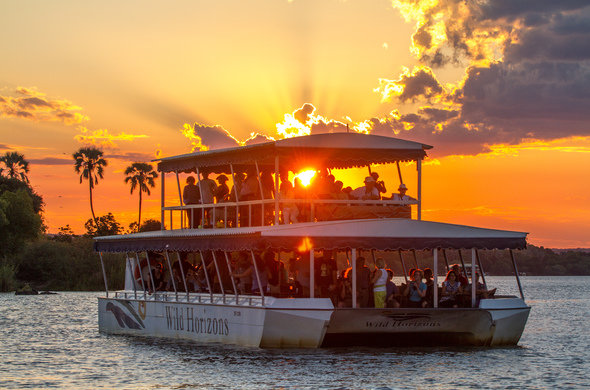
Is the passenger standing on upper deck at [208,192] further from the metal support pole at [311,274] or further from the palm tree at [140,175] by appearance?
the palm tree at [140,175]

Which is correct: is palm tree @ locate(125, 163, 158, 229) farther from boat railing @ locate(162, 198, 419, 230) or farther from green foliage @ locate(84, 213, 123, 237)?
boat railing @ locate(162, 198, 419, 230)

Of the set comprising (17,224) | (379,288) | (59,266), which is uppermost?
(17,224)

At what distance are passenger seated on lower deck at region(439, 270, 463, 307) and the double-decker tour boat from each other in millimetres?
79

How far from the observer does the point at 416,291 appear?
2544 cm

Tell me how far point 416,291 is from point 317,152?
4429 millimetres

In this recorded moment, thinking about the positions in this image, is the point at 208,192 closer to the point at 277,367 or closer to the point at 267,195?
the point at 267,195

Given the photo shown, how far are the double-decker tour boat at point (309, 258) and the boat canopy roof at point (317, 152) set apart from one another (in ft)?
0.13

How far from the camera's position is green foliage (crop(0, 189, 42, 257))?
271ft

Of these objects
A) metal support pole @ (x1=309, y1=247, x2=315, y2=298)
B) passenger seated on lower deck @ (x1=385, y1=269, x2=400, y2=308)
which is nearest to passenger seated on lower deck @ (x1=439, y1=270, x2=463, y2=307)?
passenger seated on lower deck @ (x1=385, y1=269, x2=400, y2=308)

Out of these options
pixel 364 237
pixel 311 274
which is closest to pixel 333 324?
pixel 311 274

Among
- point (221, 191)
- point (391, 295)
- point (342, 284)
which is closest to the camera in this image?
point (342, 284)

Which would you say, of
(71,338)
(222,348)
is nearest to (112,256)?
(71,338)

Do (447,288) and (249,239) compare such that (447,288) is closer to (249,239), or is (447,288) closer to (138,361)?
(249,239)

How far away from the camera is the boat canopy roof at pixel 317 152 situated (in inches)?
1005
